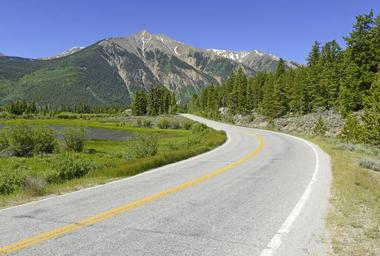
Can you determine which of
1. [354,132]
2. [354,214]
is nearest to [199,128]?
[354,132]

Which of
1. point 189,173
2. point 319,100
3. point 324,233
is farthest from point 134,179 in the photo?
point 319,100

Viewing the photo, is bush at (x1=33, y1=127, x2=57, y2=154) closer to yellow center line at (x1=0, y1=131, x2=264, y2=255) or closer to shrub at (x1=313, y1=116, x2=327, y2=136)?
yellow center line at (x1=0, y1=131, x2=264, y2=255)

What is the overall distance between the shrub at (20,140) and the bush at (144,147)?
18420 millimetres

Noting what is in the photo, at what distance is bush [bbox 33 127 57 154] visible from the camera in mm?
39688

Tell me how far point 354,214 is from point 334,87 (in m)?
57.7

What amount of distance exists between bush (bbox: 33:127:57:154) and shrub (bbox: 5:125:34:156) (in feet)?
1.84

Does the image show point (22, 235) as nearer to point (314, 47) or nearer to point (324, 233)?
point (324, 233)

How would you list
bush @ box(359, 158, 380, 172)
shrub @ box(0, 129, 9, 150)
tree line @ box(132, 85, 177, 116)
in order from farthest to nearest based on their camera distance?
tree line @ box(132, 85, 177, 116), shrub @ box(0, 129, 9, 150), bush @ box(359, 158, 380, 172)

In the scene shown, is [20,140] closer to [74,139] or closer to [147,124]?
[74,139]

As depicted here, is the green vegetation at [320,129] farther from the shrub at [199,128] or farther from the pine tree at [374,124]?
the shrub at [199,128]

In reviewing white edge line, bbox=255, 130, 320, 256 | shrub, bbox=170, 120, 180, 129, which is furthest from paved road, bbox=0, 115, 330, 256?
shrub, bbox=170, 120, 180, 129

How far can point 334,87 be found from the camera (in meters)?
60.6

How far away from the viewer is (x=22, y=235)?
20.1ft

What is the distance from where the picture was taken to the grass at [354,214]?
6.05 meters
